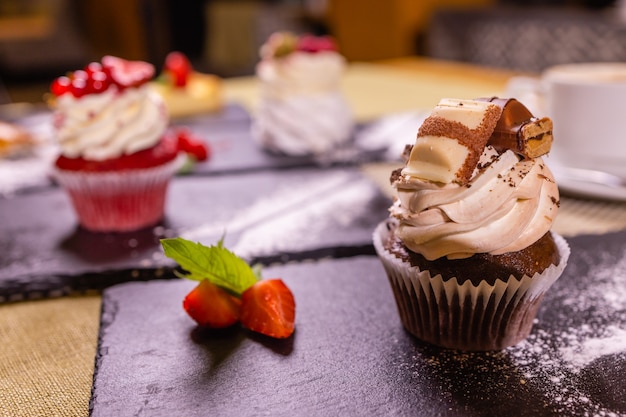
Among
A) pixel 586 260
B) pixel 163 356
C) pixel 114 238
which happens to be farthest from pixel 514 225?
pixel 114 238

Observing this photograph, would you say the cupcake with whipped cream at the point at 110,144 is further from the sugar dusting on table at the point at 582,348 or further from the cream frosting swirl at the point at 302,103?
the sugar dusting on table at the point at 582,348

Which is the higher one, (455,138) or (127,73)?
(455,138)

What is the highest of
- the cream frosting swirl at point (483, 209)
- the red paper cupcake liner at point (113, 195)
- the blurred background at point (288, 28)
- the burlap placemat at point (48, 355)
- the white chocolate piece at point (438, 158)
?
the white chocolate piece at point (438, 158)

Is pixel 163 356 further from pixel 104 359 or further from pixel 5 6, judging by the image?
pixel 5 6

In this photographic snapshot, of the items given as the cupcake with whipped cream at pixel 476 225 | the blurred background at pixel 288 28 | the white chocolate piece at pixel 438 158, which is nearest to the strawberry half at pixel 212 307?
the cupcake with whipped cream at pixel 476 225

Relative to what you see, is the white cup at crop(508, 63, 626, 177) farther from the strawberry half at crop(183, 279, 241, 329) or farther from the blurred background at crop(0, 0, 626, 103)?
the blurred background at crop(0, 0, 626, 103)

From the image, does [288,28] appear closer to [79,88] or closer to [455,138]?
[79,88]

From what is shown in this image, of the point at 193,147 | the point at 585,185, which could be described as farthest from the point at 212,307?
the point at 193,147
